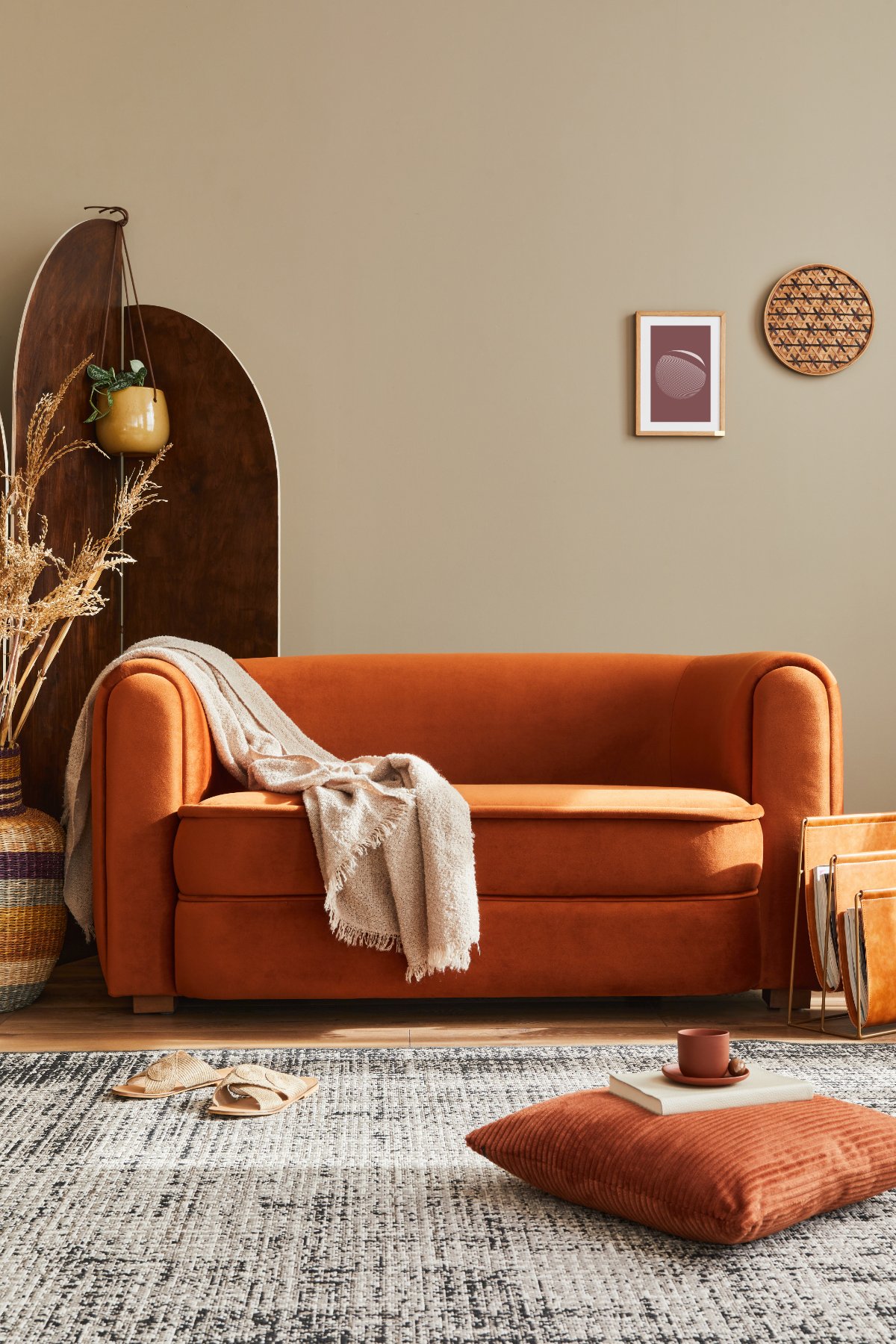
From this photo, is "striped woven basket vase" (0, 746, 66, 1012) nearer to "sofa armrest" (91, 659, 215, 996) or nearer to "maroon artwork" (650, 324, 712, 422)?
"sofa armrest" (91, 659, 215, 996)

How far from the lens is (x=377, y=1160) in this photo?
5.56 feet

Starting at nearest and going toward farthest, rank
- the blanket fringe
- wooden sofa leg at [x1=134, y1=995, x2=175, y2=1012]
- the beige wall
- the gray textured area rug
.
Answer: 1. the gray textured area rug
2. the blanket fringe
3. wooden sofa leg at [x1=134, y1=995, x2=175, y2=1012]
4. the beige wall

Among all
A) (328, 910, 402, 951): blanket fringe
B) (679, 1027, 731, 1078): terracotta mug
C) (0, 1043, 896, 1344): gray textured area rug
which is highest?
(679, 1027, 731, 1078): terracotta mug

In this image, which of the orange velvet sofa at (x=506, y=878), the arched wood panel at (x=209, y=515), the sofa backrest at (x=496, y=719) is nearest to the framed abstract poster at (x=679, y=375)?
the sofa backrest at (x=496, y=719)

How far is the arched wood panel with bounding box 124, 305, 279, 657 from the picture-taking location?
3566 mm

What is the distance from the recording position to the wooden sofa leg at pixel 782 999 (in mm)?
2602

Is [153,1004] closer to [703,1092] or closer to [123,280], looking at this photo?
[703,1092]

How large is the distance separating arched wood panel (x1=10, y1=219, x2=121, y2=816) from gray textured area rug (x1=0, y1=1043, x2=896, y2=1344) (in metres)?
1.39

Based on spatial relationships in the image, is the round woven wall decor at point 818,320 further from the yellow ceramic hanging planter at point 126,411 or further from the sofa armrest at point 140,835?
the sofa armrest at point 140,835

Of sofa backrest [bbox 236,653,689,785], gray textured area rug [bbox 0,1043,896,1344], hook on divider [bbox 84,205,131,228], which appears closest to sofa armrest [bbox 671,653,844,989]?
sofa backrest [bbox 236,653,689,785]

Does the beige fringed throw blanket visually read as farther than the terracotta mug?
Yes

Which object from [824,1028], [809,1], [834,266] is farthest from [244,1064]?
[809,1]

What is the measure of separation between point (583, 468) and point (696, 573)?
0.48 m

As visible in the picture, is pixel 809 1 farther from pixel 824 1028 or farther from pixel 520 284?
pixel 824 1028
